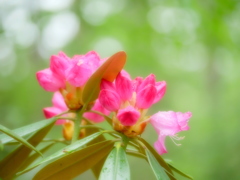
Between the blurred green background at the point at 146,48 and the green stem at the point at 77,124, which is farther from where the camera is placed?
the blurred green background at the point at 146,48

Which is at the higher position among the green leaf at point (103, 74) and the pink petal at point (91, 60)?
the pink petal at point (91, 60)

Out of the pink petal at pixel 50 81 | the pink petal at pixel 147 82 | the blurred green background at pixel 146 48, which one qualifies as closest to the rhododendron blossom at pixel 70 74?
the pink petal at pixel 50 81

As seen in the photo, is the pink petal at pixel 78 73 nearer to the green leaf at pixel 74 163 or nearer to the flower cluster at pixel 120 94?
the flower cluster at pixel 120 94

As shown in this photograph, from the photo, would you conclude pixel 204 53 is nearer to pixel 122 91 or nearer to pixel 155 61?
pixel 155 61

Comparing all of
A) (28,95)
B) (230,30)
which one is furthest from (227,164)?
(28,95)

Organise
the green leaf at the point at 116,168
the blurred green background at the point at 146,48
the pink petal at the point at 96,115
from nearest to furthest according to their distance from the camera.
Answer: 1. the green leaf at the point at 116,168
2. the pink petal at the point at 96,115
3. the blurred green background at the point at 146,48

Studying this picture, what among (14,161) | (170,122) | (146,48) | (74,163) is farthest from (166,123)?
(146,48)

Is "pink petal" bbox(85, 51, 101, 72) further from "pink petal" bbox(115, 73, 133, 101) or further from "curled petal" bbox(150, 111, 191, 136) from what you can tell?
"curled petal" bbox(150, 111, 191, 136)
